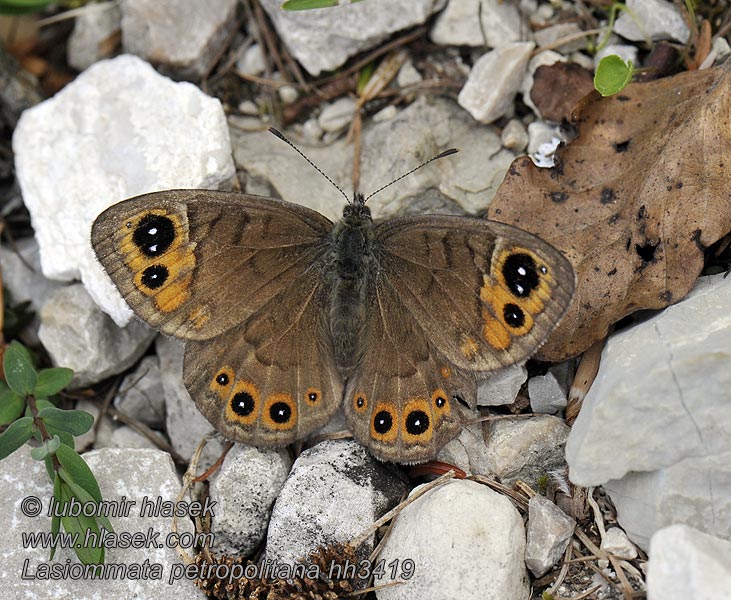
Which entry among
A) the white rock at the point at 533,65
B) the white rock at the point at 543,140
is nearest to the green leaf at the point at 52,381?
the white rock at the point at 543,140

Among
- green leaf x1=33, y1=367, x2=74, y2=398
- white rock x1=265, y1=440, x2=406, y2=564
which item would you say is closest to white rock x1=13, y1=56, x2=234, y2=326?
green leaf x1=33, y1=367, x2=74, y2=398

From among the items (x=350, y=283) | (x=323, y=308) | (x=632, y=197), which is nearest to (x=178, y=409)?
(x=323, y=308)

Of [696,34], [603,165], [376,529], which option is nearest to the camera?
[376,529]

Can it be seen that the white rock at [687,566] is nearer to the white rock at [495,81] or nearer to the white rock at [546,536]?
the white rock at [546,536]

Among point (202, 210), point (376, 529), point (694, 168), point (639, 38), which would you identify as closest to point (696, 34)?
point (639, 38)

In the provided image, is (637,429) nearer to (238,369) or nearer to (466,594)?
(466,594)

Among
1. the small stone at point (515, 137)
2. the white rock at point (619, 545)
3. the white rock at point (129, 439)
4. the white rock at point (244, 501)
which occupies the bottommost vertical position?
the white rock at point (129, 439)
